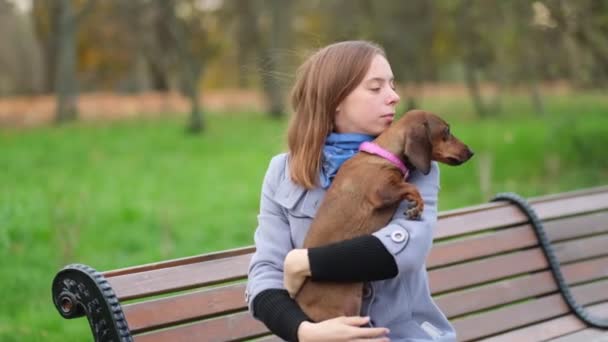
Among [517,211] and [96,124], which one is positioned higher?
[517,211]

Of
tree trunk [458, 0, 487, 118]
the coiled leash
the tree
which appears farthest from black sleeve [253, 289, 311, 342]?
the tree

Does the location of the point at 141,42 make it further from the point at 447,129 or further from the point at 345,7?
the point at 447,129

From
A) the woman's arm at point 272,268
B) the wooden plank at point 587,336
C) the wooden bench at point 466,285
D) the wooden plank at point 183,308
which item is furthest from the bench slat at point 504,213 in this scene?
the woman's arm at point 272,268

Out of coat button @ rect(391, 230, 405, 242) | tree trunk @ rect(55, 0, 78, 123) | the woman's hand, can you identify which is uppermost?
coat button @ rect(391, 230, 405, 242)

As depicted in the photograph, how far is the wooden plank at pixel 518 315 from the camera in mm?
3959

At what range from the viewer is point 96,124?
2319 cm

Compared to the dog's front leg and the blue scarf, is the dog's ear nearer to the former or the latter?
the dog's front leg

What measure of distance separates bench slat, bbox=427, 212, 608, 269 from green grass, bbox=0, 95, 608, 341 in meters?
1.12

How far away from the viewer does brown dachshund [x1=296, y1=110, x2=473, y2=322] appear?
8.40 feet

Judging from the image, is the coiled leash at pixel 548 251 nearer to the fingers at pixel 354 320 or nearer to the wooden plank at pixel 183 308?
the wooden plank at pixel 183 308

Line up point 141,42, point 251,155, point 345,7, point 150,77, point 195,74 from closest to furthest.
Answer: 1. point 251,155
2. point 195,74
3. point 345,7
4. point 141,42
5. point 150,77

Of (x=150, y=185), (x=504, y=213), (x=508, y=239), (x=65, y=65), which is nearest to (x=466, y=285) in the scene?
(x=508, y=239)

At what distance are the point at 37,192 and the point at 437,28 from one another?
16.4 metres

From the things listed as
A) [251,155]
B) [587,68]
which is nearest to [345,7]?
[251,155]
